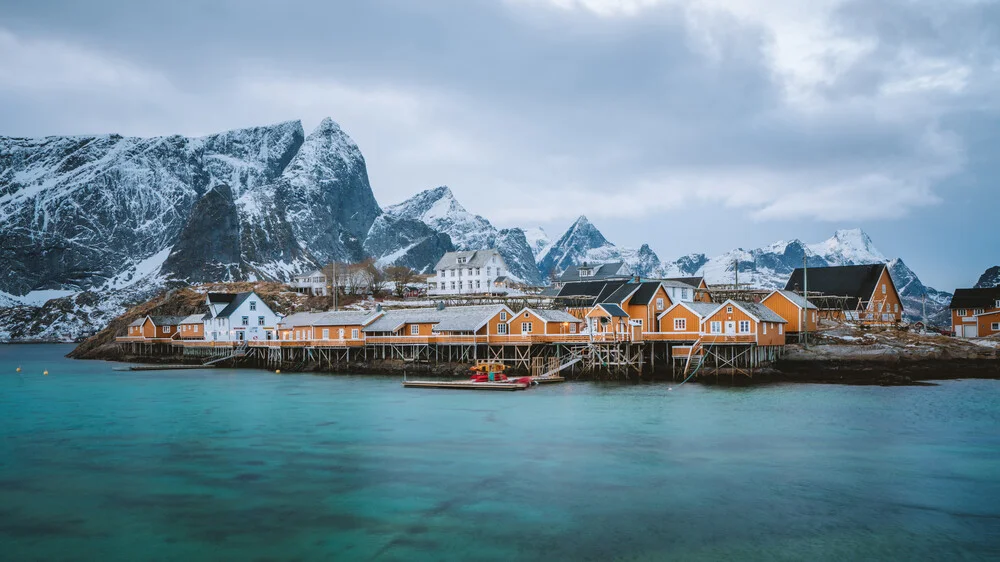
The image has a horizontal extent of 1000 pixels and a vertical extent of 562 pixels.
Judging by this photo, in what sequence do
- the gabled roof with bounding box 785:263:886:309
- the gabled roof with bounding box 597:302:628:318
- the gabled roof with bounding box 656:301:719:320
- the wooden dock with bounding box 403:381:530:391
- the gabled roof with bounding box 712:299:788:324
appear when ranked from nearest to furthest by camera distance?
the wooden dock with bounding box 403:381:530:391, the gabled roof with bounding box 712:299:788:324, the gabled roof with bounding box 656:301:719:320, the gabled roof with bounding box 597:302:628:318, the gabled roof with bounding box 785:263:886:309

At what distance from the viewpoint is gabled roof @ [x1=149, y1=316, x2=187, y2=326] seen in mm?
96812

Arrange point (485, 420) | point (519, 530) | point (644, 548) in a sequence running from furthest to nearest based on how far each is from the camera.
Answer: point (485, 420) < point (519, 530) < point (644, 548)

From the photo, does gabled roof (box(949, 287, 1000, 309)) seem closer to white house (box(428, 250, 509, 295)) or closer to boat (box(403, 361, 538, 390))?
boat (box(403, 361, 538, 390))

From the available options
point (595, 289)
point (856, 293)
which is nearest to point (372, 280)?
point (595, 289)

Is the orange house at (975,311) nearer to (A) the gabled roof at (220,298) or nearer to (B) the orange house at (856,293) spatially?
(B) the orange house at (856,293)

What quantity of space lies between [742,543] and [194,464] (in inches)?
737

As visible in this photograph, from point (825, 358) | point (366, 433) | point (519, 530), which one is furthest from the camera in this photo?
point (825, 358)

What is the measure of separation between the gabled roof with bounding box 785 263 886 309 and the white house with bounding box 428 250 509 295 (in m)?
53.4

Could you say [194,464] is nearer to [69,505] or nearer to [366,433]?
[69,505]

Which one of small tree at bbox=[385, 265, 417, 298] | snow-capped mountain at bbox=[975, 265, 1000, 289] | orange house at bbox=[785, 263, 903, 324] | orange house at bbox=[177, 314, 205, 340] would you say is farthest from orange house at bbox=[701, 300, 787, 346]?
snow-capped mountain at bbox=[975, 265, 1000, 289]

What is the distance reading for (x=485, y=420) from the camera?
34.5 meters

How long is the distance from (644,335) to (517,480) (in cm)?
3487

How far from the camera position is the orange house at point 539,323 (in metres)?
57.8

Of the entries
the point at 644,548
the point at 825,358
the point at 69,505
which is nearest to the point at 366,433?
the point at 69,505
